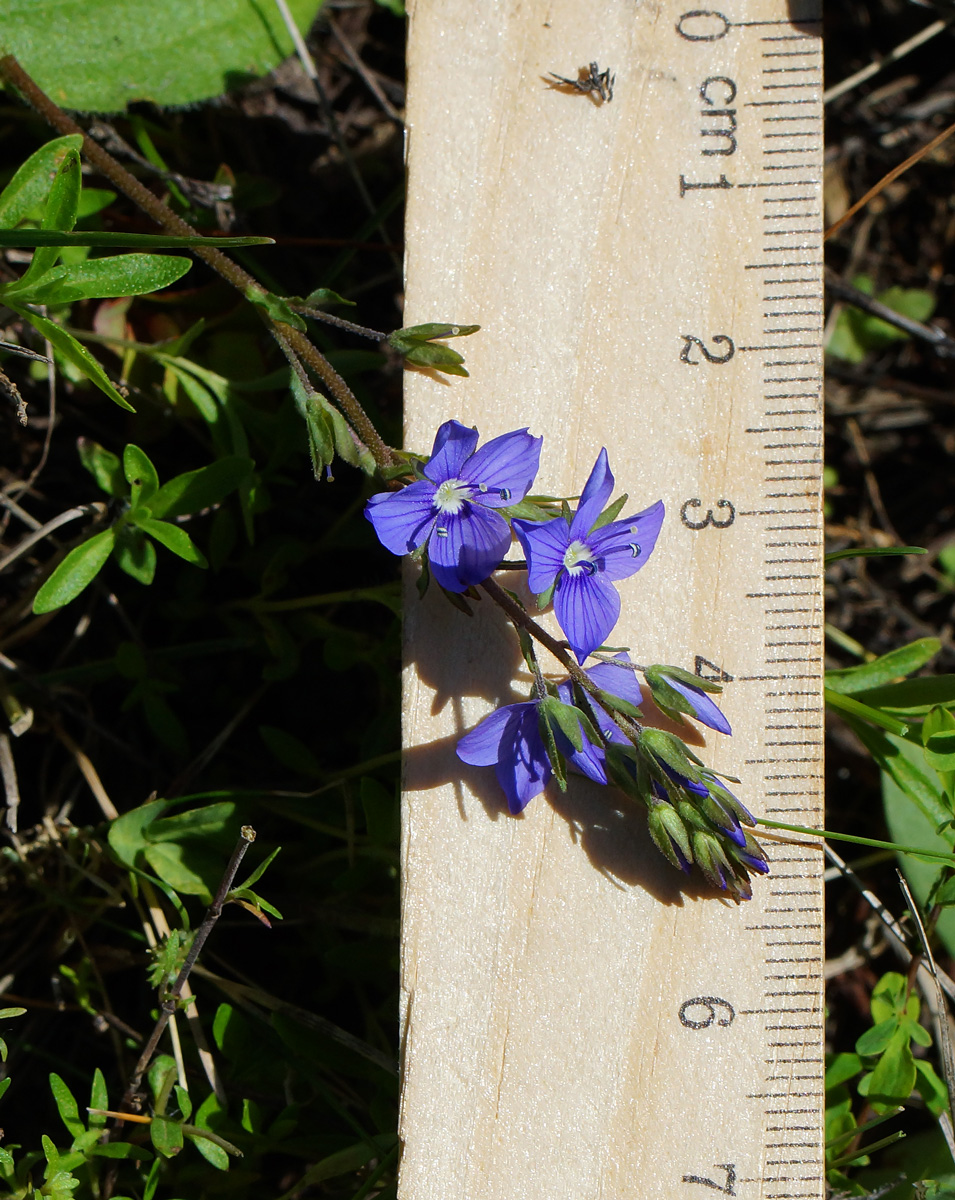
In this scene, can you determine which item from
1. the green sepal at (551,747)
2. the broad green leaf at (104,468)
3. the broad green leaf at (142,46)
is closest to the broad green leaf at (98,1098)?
the green sepal at (551,747)

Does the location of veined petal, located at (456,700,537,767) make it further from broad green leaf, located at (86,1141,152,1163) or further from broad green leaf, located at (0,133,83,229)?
broad green leaf, located at (0,133,83,229)

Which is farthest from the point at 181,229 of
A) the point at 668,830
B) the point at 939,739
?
the point at 939,739

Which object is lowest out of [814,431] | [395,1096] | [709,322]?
[395,1096]

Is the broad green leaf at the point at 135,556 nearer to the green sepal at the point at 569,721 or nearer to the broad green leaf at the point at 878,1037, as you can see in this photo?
the green sepal at the point at 569,721

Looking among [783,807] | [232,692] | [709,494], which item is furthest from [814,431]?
[232,692]

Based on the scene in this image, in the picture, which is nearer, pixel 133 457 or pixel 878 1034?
pixel 133 457

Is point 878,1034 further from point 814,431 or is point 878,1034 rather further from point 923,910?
point 814,431
